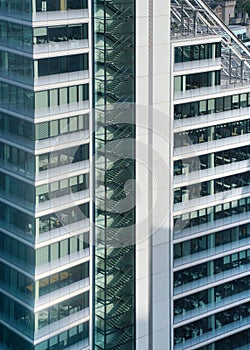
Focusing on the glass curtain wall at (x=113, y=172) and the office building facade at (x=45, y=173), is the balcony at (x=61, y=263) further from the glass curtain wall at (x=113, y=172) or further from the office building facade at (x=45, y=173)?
the glass curtain wall at (x=113, y=172)

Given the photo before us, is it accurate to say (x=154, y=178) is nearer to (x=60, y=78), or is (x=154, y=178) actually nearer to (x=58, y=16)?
(x=60, y=78)

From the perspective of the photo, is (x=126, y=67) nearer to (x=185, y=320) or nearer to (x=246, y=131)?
(x=246, y=131)

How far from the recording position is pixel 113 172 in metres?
25.5

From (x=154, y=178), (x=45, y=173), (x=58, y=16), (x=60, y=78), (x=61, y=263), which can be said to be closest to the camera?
(x=58, y=16)

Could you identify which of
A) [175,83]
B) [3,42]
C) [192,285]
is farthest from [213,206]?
[3,42]

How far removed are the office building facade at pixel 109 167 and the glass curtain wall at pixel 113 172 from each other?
0.03 metres

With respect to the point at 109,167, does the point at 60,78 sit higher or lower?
higher

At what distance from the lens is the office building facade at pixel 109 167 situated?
24141mm

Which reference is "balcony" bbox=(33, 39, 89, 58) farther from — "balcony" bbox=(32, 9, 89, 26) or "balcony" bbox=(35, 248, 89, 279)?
"balcony" bbox=(35, 248, 89, 279)

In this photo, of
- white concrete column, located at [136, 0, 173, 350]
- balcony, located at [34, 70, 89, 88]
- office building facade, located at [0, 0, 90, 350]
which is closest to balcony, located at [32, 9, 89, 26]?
office building facade, located at [0, 0, 90, 350]

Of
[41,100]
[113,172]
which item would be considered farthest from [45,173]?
[113,172]

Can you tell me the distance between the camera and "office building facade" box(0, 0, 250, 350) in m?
24.1

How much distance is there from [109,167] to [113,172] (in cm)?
19

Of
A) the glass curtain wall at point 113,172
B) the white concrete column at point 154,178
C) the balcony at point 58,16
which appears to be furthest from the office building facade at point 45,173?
the white concrete column at point 154,178
